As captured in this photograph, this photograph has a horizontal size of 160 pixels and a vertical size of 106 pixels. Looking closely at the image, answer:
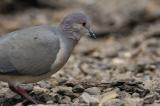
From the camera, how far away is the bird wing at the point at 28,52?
21.1 feet

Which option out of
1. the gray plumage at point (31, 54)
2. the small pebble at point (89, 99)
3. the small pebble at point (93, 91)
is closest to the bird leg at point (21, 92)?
the gray plumage at point (31, 54)

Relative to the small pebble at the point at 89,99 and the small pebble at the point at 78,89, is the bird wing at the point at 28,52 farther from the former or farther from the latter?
the small pebble at the point at 78,89

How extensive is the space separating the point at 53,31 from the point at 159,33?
6.54 m

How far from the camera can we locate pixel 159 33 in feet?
42.4

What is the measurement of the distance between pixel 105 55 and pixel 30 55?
528 centimetres

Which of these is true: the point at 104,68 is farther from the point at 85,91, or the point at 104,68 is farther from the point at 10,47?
the point at 10,47

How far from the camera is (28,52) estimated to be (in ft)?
21.2

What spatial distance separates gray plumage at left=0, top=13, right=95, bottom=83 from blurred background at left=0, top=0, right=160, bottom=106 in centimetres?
35

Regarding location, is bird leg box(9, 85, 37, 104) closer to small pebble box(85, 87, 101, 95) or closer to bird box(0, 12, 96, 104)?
bird box(0, 12, 96, 104)

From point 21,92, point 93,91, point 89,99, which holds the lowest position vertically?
point 89,99

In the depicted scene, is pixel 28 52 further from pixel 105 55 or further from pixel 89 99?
pixel 105 55

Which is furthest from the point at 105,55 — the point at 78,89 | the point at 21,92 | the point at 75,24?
the point at 21,92

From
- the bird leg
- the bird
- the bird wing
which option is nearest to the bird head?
the bird

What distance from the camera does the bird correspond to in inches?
253
